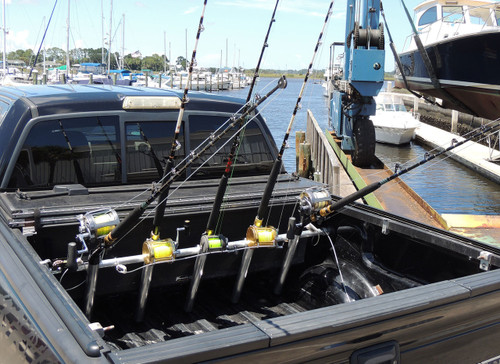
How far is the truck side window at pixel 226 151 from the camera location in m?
4.69

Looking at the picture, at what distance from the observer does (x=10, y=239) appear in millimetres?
3039

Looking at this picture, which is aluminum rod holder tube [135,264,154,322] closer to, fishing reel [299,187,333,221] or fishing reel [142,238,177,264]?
fishing reel [142,238,177,264]

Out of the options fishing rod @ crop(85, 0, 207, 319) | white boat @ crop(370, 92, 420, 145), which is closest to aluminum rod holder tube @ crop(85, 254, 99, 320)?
fishing rod @ crop(85, 0, 207, 319)

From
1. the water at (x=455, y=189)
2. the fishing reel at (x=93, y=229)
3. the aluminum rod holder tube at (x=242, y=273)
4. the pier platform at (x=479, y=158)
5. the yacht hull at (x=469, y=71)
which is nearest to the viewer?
the fishing reel at (x=93, y=229)

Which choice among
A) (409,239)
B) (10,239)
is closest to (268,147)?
(409,239)

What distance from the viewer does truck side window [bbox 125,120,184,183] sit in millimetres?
4379

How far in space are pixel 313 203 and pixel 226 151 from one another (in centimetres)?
119

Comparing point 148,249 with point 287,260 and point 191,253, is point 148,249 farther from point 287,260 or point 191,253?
point 287,260

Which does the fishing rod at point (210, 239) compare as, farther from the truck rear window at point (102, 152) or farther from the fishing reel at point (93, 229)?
the fishing reel at point (93, 229)

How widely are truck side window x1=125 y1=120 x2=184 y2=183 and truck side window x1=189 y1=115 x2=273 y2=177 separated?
21 centimetres

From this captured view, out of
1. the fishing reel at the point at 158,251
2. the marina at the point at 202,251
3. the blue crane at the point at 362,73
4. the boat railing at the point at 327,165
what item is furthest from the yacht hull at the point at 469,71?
the fishing reel at the point at 158,251

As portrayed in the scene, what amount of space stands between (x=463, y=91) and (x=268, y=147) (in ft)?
39.9

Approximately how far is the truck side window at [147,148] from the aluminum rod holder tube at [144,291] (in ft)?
2.90

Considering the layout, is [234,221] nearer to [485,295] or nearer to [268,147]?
[268,147]
